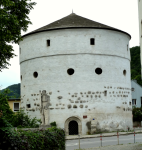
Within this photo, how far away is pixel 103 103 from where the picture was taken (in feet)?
87.8

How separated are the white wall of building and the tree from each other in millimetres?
12013

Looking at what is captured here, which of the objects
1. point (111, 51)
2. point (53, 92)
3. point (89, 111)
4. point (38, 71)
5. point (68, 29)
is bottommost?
point (89, 111)

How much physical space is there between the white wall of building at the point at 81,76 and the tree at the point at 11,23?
1201cm

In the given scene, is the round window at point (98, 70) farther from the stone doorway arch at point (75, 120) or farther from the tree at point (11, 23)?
the tree at point (11, 23)

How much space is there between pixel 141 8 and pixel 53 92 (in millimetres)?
15270

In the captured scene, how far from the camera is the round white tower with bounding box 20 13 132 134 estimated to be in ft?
86.6

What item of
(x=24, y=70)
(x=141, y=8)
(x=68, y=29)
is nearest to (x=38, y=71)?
(x=24, y=70)

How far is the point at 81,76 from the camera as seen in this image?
87.5 feet

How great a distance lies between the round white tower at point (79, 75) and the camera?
2639cm

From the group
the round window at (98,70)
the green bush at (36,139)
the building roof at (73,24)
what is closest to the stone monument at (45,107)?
the green bush at (36,139)

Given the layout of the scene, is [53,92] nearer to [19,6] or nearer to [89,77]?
[89,77]

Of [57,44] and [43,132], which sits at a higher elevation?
[57,44]

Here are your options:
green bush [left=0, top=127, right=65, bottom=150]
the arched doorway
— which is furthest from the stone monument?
the arched doorway

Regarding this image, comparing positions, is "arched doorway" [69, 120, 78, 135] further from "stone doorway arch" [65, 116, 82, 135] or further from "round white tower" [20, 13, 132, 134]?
"stone doorway arch" [65, 116, 82, 135]
